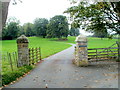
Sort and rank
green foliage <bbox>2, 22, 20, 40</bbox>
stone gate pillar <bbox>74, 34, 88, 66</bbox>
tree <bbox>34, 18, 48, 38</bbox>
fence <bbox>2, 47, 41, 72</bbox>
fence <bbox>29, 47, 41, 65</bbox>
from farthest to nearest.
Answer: tree <bbox>34, 18, 48, 38</bbox>, green foliage <bbox>2, 22, 20, 40</bbox>, fence <bbox>29, 47, 41, 65</bbox>, stone gate pillar <bbox>74, 34, 88, 66</bbox>, fence <bbox>2, 47, 41, 72</bbox>

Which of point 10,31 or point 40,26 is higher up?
point 40,26

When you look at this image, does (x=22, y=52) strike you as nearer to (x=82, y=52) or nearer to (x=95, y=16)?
(x=82, y=52)

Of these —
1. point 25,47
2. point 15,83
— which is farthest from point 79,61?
point 15,83

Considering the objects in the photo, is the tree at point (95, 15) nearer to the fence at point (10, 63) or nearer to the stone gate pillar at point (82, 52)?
the stone gate pillar at point (82, 52)

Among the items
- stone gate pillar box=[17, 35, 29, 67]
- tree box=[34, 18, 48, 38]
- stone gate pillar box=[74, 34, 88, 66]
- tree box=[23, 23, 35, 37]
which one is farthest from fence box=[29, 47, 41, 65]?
tree box=[23, 23, 35, 37]

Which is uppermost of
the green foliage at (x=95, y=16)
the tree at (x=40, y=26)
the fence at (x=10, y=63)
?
the tree at (x=40, y=26)

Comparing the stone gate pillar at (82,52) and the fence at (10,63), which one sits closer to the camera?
the fence at (10,63)

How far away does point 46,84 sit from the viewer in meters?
5.84

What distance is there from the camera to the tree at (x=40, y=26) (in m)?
69.0

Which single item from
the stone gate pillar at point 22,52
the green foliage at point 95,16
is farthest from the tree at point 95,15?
the stone gate pillar at point 22,52

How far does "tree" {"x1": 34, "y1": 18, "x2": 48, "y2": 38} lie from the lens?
69.0 m

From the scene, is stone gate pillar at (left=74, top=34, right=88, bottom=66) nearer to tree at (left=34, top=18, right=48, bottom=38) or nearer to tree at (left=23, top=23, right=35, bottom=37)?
tree at (left=34, top=18, right=48, bottom=38)

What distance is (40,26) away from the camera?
6919 cm

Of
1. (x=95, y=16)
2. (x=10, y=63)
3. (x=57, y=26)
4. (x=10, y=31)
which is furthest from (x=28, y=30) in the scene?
(x=10, y=63)
